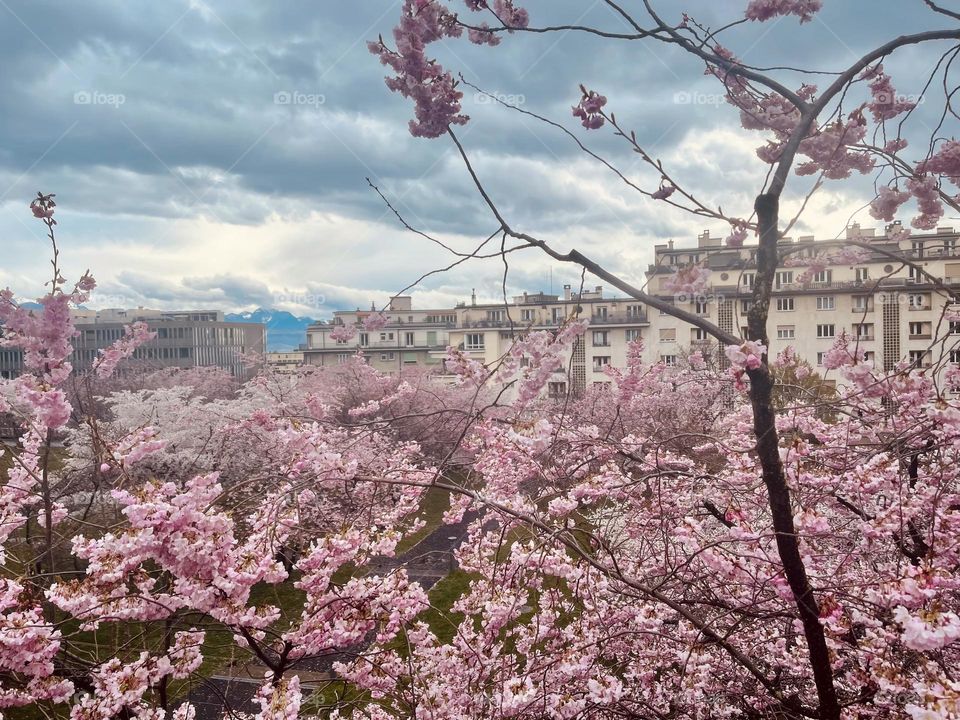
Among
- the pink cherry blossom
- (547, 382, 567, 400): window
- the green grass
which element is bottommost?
the green grass

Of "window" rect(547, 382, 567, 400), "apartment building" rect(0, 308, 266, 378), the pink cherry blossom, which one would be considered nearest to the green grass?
"window" rect(547, 382, 567, 400)

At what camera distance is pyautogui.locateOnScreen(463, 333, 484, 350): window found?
46656 millimetres

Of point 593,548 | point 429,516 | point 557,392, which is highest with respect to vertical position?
point 593,548

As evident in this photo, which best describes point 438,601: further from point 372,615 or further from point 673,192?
point 673,192

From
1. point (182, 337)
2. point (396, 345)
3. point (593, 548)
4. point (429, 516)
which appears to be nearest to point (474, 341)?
point (396, 345)

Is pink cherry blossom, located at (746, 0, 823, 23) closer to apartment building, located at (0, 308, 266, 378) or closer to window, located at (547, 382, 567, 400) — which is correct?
window, located at (547, 382, 567, 400)

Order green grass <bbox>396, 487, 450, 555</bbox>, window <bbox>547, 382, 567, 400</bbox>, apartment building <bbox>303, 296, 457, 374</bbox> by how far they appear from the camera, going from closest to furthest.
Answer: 1. green grass <bbox>396, 487, 450, 555</bbox>
2. window <bbox>547, 382, 567, 400</bbox>
3. apartment building <bbox>303, 296, 457, 374</bbox>

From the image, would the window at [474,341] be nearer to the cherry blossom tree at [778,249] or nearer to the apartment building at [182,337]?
the apartment building at [182,337]

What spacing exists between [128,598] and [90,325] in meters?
84.4

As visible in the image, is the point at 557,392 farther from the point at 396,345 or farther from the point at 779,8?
the point at 396,345

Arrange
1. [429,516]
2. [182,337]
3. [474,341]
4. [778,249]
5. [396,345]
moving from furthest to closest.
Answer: [182,337] → [396,345] → [474,341] → [429,516] → [778,249]

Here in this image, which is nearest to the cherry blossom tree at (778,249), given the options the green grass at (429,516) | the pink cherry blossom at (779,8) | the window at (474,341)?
the pink cherry blossom at (779,8)

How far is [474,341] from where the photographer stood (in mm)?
47188

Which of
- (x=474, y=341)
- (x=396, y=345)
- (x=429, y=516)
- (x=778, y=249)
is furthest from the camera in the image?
(x=396, y=345)
